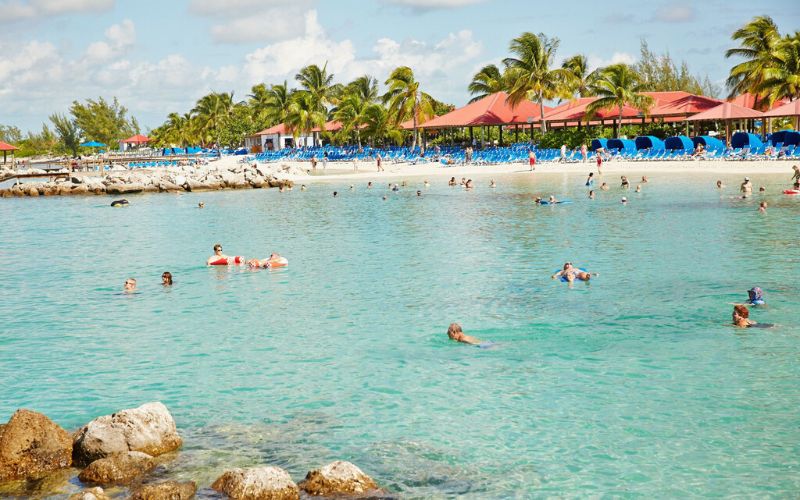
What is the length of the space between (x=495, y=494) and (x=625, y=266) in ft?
38.0

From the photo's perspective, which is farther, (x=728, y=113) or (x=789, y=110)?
(x=728, y=113)

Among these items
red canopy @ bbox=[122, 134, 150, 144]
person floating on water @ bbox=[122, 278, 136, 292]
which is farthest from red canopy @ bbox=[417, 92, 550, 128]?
red canopy @ bbox=[122, 134, 150, 144]

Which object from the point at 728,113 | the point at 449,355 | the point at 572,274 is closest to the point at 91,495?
the point at 449,355

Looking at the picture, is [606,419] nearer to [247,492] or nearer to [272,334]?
[247,492]

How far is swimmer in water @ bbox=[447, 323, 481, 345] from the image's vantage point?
1244 cm

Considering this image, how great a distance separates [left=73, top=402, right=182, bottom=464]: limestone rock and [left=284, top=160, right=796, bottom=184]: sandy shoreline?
35540 millimetres

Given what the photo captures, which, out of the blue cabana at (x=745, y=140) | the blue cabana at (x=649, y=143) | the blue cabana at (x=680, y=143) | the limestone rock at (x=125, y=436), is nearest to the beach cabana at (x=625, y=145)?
the blue cabana at (x=649, y=143)

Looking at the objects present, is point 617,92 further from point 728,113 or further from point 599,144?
point 728,113

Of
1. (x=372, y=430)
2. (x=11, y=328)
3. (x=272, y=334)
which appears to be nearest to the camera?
(x=372, y=430)

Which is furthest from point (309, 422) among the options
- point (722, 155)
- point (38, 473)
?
point (722, 155)

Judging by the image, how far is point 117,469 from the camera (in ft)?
26.3

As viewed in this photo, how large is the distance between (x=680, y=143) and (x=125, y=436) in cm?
4117

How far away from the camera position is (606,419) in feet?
30.6

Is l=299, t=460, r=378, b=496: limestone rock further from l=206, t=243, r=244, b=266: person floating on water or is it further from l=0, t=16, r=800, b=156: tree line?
l=0, t=16, r=800, b=156: tree line
